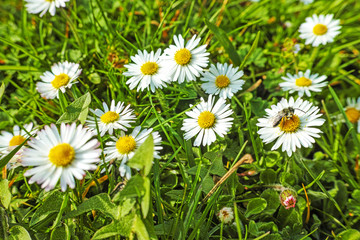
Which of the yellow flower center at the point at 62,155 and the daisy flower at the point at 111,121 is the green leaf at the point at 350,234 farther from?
the yellow flower center at the point at 62,155

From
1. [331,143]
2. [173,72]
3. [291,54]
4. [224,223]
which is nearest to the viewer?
[224,223]

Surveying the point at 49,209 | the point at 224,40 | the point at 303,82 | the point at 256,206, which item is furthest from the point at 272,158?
the point at 49,209

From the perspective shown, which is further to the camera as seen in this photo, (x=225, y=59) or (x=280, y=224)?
(x=225, y=59)

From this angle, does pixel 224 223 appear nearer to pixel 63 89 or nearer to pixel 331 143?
pixel 331 143

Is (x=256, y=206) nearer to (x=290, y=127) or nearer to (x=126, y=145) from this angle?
(x=290, y=127)

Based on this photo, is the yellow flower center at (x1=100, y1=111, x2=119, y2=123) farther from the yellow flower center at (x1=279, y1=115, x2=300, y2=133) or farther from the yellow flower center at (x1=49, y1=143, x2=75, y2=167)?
the yellow flower center at (x1=279, y1=115, x2=300, y2=133)

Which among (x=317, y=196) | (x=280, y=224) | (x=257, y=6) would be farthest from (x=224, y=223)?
(x=257, y=6)
